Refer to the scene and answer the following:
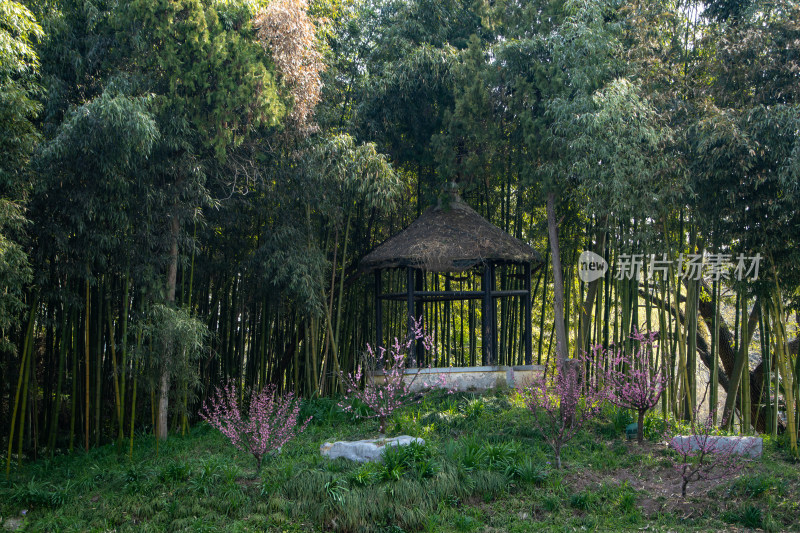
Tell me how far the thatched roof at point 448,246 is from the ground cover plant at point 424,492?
246cm

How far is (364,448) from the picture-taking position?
6562mm

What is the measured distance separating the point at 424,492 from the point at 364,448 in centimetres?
99

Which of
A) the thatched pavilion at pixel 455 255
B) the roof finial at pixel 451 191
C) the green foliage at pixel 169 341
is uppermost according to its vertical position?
the roof finial at pixel 451 191

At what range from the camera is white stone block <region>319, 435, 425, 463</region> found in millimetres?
6473

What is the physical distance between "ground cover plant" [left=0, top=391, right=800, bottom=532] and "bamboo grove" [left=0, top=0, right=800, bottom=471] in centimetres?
115

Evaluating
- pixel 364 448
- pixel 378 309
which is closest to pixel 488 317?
pixel 378 309

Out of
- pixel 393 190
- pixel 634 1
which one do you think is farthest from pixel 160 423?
pixel 634 1

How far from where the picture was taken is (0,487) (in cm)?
656

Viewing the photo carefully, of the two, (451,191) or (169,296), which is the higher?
(451,191)

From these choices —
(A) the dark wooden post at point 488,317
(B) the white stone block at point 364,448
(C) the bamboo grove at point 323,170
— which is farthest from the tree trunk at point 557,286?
(B) the white stone block at point 364,448

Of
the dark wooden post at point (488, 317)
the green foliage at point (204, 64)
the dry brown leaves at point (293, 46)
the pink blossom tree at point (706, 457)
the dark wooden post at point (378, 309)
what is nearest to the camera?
the pink blossom tree at point (706, 457)

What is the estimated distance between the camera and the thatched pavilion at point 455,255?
29.2 feet

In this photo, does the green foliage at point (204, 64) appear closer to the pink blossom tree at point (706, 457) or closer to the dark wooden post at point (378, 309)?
the dark wooden post at point (378, 309)

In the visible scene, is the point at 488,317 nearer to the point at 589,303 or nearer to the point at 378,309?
the point at 589,303
